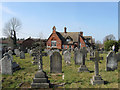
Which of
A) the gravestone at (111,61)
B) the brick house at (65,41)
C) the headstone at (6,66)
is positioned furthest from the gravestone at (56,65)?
the brick house at (65,41)

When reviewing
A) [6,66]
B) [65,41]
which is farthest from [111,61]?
[65,41]

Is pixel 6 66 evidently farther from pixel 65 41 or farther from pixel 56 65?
pixel 65 41

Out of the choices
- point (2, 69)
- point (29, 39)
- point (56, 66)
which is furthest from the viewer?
point (29, 39)

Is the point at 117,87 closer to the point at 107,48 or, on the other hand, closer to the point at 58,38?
the point at 107,48

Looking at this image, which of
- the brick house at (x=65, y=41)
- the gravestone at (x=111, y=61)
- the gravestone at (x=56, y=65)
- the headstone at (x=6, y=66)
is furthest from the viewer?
the brick house at (x=65, y=41)

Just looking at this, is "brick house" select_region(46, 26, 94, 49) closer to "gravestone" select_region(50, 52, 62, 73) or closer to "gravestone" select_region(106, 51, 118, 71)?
"gravestone" select_region(106, 51, 118, 71)

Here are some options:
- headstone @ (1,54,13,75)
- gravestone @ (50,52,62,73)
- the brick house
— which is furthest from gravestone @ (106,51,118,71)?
the brick house

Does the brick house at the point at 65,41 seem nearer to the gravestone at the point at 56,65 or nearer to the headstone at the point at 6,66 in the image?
the gravestone at the point at 56,65

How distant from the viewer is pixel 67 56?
14141 mm

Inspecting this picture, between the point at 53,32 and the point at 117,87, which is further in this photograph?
the point at 53,32

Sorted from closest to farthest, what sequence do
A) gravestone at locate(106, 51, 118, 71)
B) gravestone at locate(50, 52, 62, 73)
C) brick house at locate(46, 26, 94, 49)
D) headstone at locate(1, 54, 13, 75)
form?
headstone at locate(1, 54, 13, 75)
gravestone at locate(50, 52, 62, 73)
gravestone at locate(106, 51, 118, 71)
brick house at locate(46, 26, 94, 49)

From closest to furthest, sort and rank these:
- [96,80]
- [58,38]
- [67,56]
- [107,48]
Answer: [96,80] → [67,56] → [107,48] → [58,38]

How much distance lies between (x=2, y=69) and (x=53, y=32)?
28.7 meters

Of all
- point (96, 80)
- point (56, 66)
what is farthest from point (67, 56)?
point (96, 80)
